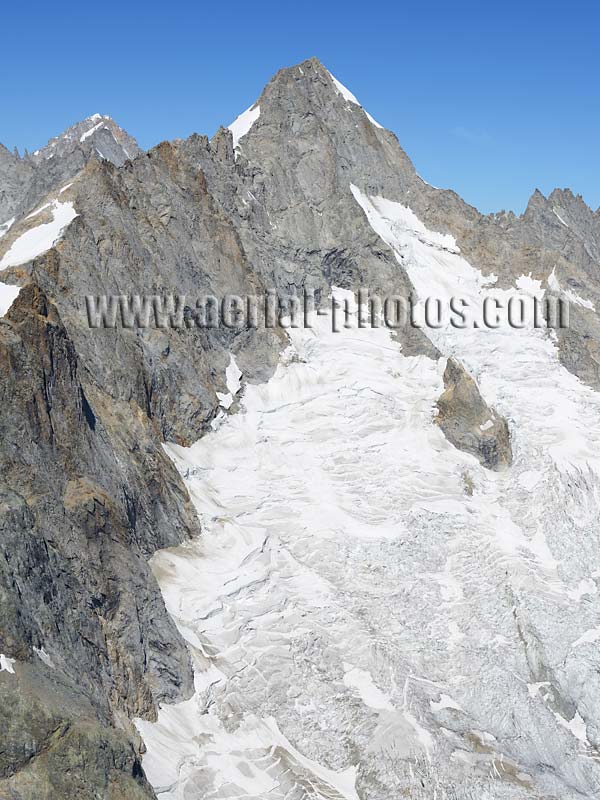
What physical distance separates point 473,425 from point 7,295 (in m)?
26.4

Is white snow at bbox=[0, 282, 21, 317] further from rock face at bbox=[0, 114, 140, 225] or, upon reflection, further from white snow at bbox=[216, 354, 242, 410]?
rock face at bbox=[0, 114, 140, 225]

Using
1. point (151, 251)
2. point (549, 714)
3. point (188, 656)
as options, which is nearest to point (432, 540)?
point (549, 714)

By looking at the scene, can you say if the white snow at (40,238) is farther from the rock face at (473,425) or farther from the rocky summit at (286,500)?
the rock face at (473,425)

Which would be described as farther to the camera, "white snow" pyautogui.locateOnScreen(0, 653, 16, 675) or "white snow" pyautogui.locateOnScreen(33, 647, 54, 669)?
"white snow" pyautogui.locateOnScreen(33, 647, 54, 669)

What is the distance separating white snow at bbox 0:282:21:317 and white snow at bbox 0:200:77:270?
3.47 metres

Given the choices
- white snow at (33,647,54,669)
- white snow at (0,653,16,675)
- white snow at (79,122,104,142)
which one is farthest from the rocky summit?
white snow at (79,122,104,142)

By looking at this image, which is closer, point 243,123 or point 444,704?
point 444,704

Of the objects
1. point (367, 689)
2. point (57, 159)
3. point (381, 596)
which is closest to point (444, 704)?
point (367, 689)

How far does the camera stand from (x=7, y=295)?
36.1 metres

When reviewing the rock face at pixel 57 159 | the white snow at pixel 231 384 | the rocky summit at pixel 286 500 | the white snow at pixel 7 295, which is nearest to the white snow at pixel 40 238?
the rocky summit at pixel 286 500

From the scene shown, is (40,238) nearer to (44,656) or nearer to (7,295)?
(7,295)

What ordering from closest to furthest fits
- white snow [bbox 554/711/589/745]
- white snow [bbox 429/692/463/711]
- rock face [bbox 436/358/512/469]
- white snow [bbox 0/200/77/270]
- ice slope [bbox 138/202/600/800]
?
ice slope [bbox 138/202/600/800] → white snow [bbox 429/692/463/711] → white snow [bbox 554/711/589/745] → white snow [bbox 0/200/77/270] → rock face [bbox 436/358/512/469]

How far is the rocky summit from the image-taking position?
92.2 feet

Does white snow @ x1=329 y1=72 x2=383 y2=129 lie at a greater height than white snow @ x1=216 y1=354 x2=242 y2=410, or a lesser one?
greater
